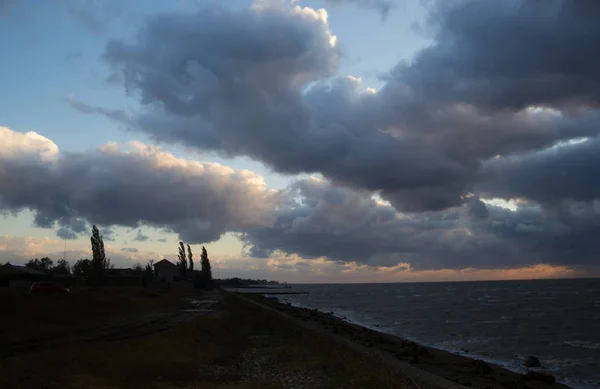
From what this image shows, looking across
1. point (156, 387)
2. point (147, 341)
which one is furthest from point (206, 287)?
point (156, 387)

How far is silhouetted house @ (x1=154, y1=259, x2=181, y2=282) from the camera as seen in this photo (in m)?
134

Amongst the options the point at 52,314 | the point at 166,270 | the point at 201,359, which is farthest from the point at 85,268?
the point at 201,359

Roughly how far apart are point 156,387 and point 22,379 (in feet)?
12.3

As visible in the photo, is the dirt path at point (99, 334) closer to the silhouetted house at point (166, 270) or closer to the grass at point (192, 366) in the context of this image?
the grass at point (192, 366)

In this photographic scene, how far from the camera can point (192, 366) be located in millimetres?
18344

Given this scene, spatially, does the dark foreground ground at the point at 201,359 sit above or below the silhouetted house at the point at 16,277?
below

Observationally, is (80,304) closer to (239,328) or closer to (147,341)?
(239,328)

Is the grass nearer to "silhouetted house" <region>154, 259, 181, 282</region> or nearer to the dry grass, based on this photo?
the dry grass

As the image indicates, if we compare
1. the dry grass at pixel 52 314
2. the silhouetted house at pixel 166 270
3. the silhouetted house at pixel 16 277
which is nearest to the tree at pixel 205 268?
the silhouetted house at pixel 166 270

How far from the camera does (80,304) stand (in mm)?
43188

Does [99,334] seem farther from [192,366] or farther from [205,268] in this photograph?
[205,268]

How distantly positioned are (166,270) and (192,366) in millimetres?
123476

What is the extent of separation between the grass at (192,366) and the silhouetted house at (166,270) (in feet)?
371

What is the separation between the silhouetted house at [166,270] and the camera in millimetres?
134000
